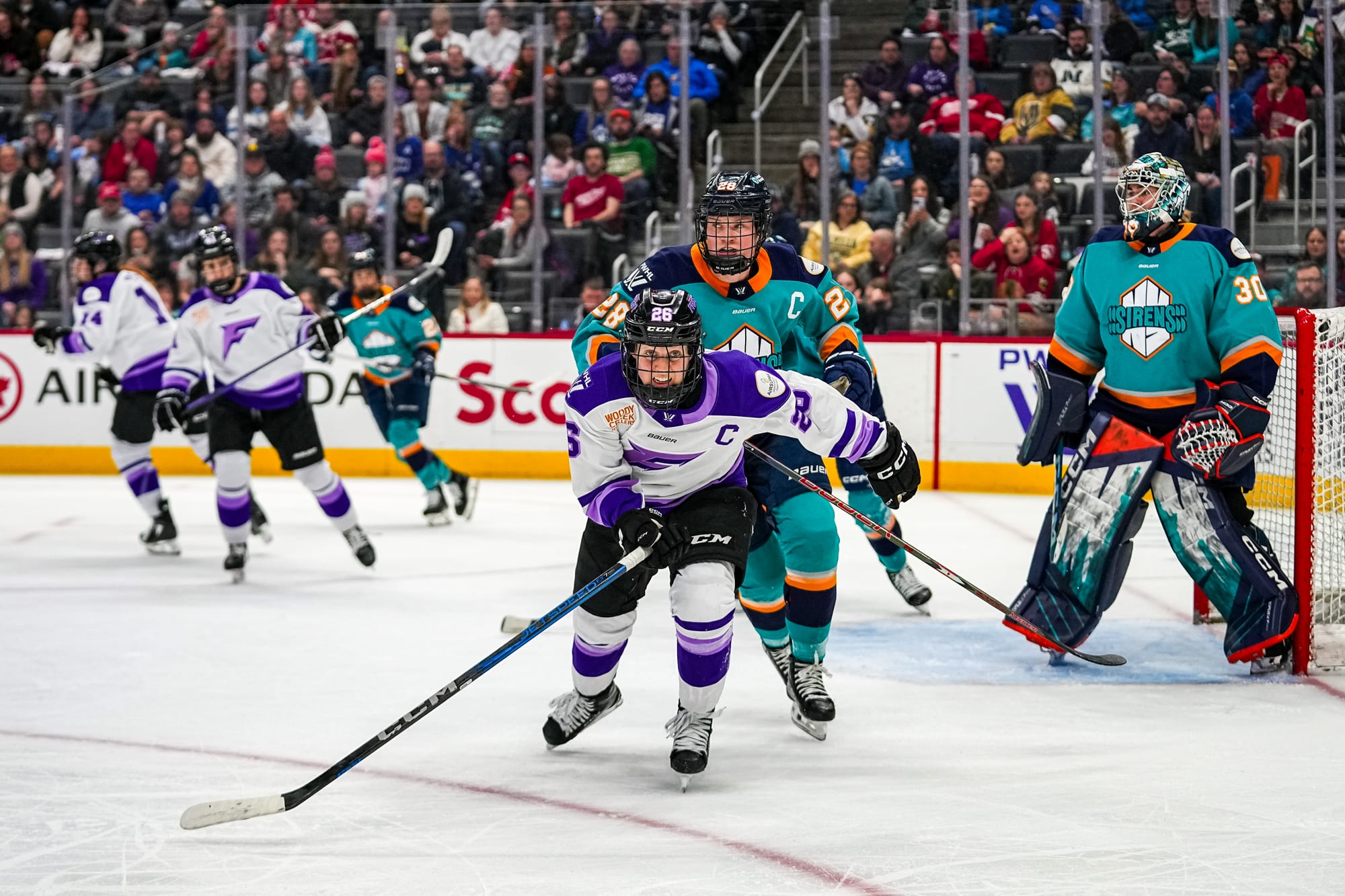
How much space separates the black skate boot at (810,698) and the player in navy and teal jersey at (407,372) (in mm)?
4055

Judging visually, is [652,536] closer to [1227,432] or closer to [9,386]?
[1227,432]

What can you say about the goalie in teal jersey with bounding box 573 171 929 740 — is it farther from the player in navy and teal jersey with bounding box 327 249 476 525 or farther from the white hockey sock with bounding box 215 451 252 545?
the player in navy and teal jersey with bounding box 327 249 476 525

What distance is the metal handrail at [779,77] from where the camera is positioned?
26.9ft

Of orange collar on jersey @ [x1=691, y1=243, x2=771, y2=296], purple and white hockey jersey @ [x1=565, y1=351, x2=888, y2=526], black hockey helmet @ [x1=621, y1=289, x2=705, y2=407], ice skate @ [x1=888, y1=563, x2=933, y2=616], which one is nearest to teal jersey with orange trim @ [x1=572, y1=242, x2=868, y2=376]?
orange collar on jersey @ [x1=691, y1=243, x2=771, y2=296]

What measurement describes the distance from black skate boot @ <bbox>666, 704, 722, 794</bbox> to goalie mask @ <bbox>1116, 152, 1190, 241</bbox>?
1861 millimetres

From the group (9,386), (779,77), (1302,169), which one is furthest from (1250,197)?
(9,386)

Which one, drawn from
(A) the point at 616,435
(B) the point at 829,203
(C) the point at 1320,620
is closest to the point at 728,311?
(A) the point at 616,435

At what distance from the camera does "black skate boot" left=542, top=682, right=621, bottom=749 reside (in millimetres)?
3367

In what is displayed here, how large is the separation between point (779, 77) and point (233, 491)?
385 cm

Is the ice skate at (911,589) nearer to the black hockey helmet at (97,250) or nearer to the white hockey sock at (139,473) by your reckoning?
the white hockey sock at (139,473)

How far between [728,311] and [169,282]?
6212mm

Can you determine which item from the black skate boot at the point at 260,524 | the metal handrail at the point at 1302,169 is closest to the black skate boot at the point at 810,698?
the black skate boot at the point at 260,524

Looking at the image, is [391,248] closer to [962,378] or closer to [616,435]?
[962,378]

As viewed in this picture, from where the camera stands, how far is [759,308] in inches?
145
